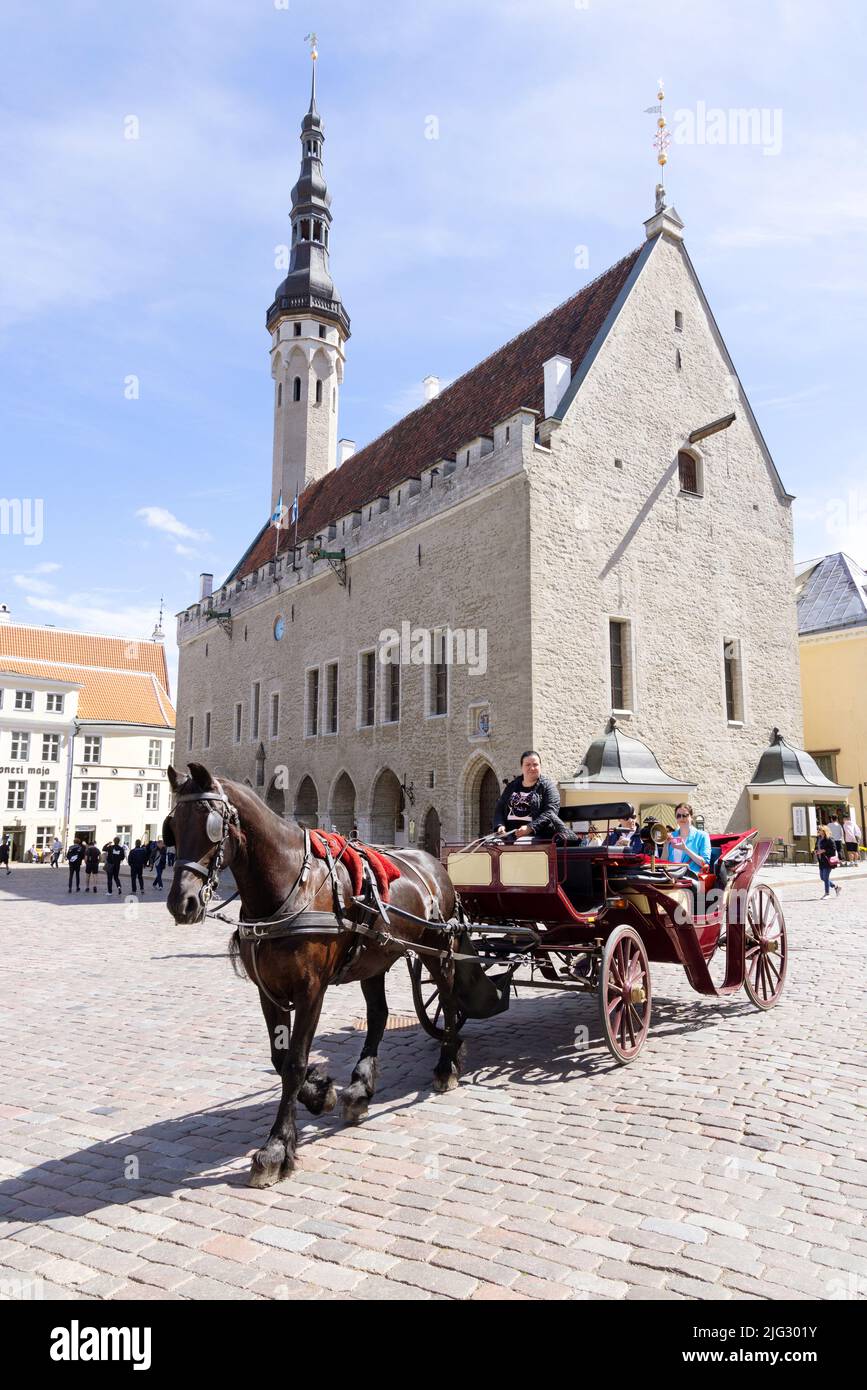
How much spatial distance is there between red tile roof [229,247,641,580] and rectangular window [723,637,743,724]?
8365 millimetres

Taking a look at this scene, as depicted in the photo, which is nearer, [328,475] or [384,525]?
[384,525]

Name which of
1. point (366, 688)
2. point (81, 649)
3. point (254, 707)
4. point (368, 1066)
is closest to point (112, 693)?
point (81, 649)

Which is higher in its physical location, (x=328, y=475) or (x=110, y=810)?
(x=328, y=475)

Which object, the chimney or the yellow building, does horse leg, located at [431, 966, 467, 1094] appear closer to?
the chimney

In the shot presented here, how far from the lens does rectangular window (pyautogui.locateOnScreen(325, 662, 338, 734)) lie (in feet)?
90.6

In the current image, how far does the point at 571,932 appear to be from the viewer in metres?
6.41

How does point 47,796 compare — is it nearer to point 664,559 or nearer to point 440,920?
point 664,559

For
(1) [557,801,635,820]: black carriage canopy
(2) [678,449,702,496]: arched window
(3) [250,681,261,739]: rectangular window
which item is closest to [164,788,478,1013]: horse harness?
(1) [557,801,635,820]: black carriage canopy

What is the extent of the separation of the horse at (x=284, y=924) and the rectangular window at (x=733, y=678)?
2077 centimetres

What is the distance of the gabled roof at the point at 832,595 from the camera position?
30.5 meters

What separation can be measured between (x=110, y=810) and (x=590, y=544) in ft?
112
